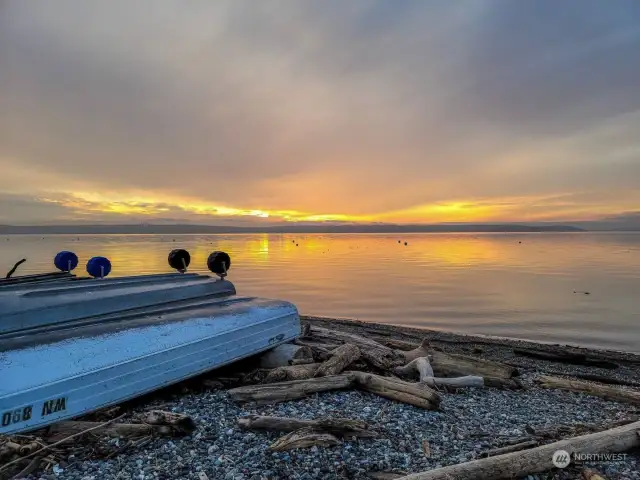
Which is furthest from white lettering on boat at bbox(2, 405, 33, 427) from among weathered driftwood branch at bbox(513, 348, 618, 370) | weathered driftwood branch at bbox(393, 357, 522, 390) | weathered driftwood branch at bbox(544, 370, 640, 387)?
weathered driftwood branch at bbox(513, 348, 618, 370)

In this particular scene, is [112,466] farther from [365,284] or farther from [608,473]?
[365,284]

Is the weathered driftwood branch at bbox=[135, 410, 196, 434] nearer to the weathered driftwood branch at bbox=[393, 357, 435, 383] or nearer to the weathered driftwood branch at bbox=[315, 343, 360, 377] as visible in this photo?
the weathered driftwood branch at bbox=[315, 343, 360, 377]

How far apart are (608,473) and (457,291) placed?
1949cm

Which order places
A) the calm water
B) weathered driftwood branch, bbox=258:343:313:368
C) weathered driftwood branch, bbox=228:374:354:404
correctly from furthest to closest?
the calm water < weathered driftwood branch, bbox=258:343:313:368 < weathered driftwood branch, bbox=228:374:354:404

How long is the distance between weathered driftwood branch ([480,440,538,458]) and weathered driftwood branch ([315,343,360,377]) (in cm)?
266

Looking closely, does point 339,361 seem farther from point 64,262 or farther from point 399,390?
point 64,262

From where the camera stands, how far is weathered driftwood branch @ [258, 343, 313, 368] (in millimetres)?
7250

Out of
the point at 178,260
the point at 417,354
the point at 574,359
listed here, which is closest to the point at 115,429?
the point at 417,354

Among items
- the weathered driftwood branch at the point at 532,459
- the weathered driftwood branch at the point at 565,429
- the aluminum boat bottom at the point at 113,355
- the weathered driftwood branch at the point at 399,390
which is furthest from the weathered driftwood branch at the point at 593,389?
the aluminum boat bottom at the point at 113,355

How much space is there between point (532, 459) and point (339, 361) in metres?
3.29

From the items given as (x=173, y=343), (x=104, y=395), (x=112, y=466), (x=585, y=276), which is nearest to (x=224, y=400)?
(x=173, y=343)

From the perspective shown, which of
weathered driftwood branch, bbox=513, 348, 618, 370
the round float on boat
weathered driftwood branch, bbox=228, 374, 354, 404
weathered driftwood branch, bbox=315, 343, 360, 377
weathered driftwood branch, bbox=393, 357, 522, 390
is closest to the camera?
weathered driftwood branch, bbox=228, 374, 354, 404

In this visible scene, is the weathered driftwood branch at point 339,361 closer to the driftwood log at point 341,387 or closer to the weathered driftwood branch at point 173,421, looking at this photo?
the driftwood log at point 341,387

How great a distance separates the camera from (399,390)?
19.3ft
